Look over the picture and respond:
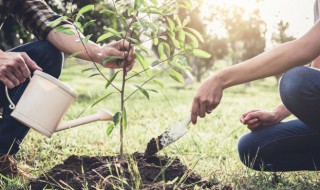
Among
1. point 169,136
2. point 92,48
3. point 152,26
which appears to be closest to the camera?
point 152,26

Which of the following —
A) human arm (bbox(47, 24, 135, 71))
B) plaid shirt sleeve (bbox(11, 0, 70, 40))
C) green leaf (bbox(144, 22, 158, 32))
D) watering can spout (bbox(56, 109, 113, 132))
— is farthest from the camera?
plaid shirt sleeve (bbox(11, 0, 70, 40))

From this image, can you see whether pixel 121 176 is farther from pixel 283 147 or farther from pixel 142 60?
pixel 283 147

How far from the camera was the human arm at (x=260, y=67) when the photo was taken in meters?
1.96

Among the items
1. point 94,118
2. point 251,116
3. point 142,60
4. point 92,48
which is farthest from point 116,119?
point 251,116

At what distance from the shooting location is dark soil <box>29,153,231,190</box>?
1.94 metres

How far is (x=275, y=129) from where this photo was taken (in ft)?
8.63

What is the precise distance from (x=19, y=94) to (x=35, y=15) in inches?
24.3

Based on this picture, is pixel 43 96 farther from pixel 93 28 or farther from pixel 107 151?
pixel 93 28

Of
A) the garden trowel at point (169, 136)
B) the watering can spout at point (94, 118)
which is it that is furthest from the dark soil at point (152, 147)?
the watering can spout at point (94, 118)

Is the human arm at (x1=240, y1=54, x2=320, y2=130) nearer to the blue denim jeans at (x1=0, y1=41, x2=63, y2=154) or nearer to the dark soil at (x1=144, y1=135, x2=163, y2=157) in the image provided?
the dark soil at (x1=144, y1=135, x2=163, y2=157)

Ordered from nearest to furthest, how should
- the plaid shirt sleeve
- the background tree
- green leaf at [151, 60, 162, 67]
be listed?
green leaf at [151, 60, 162, 67] → the plaid shirt sleeve → the background tree

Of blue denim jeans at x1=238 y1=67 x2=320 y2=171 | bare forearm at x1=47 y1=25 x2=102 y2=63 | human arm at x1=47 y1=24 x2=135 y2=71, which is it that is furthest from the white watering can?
blue denim jeans at x1=238 y1=67 x2=320 y2=171

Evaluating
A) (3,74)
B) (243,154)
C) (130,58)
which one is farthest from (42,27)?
(243,154)

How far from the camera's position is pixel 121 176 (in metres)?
2.08
